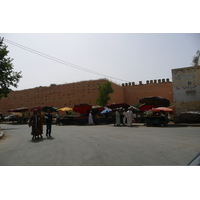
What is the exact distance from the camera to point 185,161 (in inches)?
222

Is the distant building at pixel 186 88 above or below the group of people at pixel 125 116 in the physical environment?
above

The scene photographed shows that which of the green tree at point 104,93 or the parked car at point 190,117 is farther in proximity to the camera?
the green tree at point 104,93

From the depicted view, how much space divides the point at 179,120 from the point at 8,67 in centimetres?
1963

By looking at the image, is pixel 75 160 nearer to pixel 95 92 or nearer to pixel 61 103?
pixel 95 92

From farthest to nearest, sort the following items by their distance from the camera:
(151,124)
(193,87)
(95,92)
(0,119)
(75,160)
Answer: (0,119)
(95,92)
(193,87)
(151,124)
(75,160)

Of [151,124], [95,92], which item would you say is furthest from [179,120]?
[95,92]

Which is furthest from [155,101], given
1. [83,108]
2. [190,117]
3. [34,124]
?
[34,124]

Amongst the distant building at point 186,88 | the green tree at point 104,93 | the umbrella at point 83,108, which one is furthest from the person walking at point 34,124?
the green tree at point 104,93

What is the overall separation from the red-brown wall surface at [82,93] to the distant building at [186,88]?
12527 mm

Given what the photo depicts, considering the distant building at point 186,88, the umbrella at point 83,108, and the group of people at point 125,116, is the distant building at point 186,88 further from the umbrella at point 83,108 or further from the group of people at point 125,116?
the umbrella at point 83,108

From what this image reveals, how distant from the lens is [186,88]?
2209 cm

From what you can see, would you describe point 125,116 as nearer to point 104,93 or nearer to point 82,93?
point 104,93

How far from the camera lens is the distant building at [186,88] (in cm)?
2159

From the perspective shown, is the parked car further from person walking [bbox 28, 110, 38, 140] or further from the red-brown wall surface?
the red-brown wall surface
